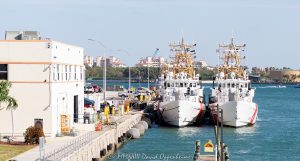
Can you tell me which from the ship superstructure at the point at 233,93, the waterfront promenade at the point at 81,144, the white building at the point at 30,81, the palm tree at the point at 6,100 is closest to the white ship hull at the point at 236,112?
the ship superstructure at the point at 233,93

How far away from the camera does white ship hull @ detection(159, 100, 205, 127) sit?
87.7 meters

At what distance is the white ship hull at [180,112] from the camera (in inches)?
3452

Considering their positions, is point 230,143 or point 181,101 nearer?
point 230,143

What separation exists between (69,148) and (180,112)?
1667 inches

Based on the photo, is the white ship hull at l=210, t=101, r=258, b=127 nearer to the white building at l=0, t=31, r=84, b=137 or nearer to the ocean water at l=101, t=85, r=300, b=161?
the ocean water at l=101, t=85, r=300, b=161

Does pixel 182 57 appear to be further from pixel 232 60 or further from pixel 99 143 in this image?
pixel 99 143

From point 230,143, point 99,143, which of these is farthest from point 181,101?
point 99,143

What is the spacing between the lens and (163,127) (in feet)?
299

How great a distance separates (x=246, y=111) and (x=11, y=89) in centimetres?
4003

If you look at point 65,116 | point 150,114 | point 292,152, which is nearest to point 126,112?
point 150,114

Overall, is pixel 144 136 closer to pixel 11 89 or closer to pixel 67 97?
pixel 67 97

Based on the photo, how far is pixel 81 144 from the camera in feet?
161

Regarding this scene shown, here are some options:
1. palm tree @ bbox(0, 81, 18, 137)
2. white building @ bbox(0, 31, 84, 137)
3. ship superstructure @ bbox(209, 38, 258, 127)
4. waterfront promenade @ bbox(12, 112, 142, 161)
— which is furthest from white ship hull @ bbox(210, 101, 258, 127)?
palm tree @ bbox(0, 81, 18, 137)

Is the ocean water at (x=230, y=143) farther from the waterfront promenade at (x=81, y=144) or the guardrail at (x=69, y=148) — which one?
the guardrail at (x=69, y=148)
